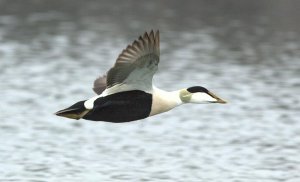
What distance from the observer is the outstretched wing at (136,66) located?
8859 mm

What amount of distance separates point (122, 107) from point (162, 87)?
10476mm

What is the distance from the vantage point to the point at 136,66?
358 inches

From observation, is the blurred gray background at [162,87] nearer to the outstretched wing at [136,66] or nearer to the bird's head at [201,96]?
the bird's head at [201,96]

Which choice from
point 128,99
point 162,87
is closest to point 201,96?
point 128,99

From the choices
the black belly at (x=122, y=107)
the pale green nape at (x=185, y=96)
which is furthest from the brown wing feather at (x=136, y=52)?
the pale green nape at (x=185, y=96)

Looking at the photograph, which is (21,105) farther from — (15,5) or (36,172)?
(15,5)

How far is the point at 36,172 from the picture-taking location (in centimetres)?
1297

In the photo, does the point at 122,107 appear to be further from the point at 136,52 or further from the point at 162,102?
the point at 136,52

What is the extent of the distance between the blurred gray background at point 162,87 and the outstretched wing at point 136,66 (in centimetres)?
341

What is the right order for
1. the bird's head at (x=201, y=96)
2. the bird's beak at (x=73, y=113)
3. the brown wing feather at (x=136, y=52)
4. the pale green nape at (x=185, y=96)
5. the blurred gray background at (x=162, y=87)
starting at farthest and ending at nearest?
the blurred gray background at (x=162, y=87) → the bird's head at (x=201, y=96) → the pale green nape at (x=185, y=96) → the bird's beak at (x=73, y=113) → the brown wing feather at (x=136, y=52)

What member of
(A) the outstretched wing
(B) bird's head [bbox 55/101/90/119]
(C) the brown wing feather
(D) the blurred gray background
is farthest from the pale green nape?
(D) the blurred gray background

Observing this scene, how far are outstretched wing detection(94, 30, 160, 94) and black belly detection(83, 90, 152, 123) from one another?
75 mm

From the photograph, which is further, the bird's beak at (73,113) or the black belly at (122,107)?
the black belly at (122,107)

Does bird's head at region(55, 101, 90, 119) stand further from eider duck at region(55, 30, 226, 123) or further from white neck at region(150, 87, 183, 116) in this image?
white neck at region(150, 87, 183, 116)
